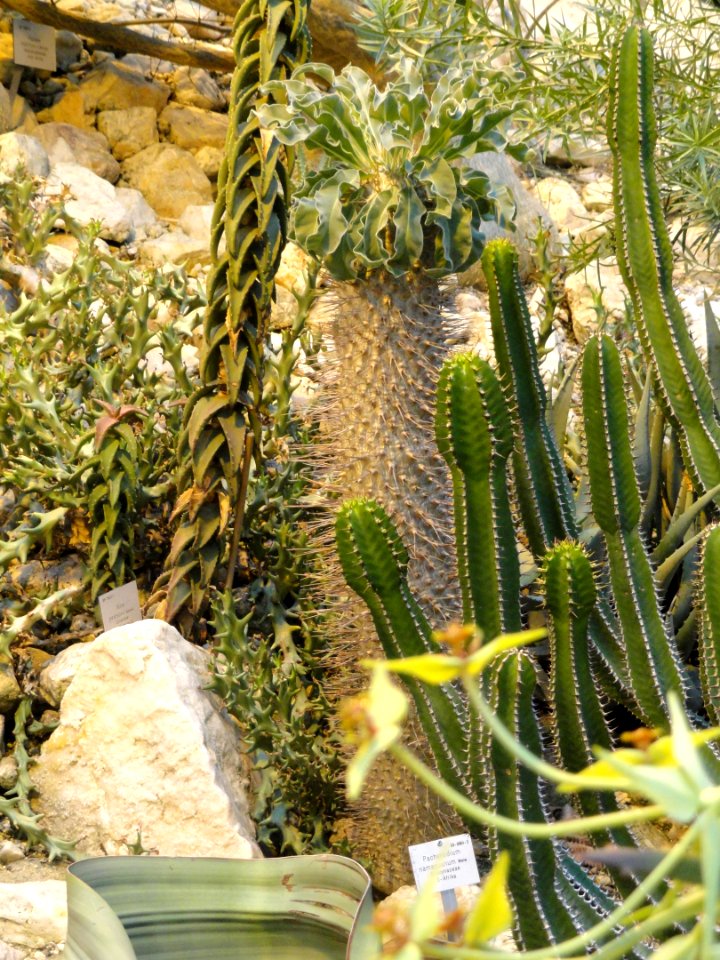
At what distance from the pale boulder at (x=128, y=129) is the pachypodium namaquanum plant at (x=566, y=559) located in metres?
2.95

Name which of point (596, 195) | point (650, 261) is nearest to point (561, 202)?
point (596, 195)

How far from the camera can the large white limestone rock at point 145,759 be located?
1.58m

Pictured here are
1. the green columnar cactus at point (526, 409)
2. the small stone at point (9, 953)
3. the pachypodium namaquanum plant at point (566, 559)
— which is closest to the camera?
the pachypodium namaquanum plant at point (566, 559)

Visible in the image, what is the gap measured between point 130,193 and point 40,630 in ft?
7.62

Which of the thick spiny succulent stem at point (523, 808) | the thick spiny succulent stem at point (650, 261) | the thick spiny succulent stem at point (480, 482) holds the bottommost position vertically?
the thick spiny succulent stem at point (523, 808)

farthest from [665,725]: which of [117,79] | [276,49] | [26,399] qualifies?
[117,79]

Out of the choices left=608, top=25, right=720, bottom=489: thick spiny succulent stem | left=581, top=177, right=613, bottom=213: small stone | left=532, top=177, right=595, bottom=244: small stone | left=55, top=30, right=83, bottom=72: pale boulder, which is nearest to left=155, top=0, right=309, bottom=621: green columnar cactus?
left=608, top=25, right=720, bottom=489: thick spiny succulent stem

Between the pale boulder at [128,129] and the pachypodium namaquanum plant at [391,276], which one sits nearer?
the pachypodium namaquanum plant at [391,276]

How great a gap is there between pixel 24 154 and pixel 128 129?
2.43ft

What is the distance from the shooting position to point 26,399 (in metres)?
2.24

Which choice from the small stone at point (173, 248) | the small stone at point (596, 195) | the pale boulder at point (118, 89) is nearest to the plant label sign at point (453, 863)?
the small stone at point (173, 248)

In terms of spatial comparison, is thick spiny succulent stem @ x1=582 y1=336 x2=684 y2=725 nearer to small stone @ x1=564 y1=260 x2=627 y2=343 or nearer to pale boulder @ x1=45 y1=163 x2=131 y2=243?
small stone @ x1=564 y1=260 x2=627 y2=343

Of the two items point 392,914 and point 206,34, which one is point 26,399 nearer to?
point 392,914

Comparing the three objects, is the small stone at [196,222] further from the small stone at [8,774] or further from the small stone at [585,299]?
the small stone at [8,774]
